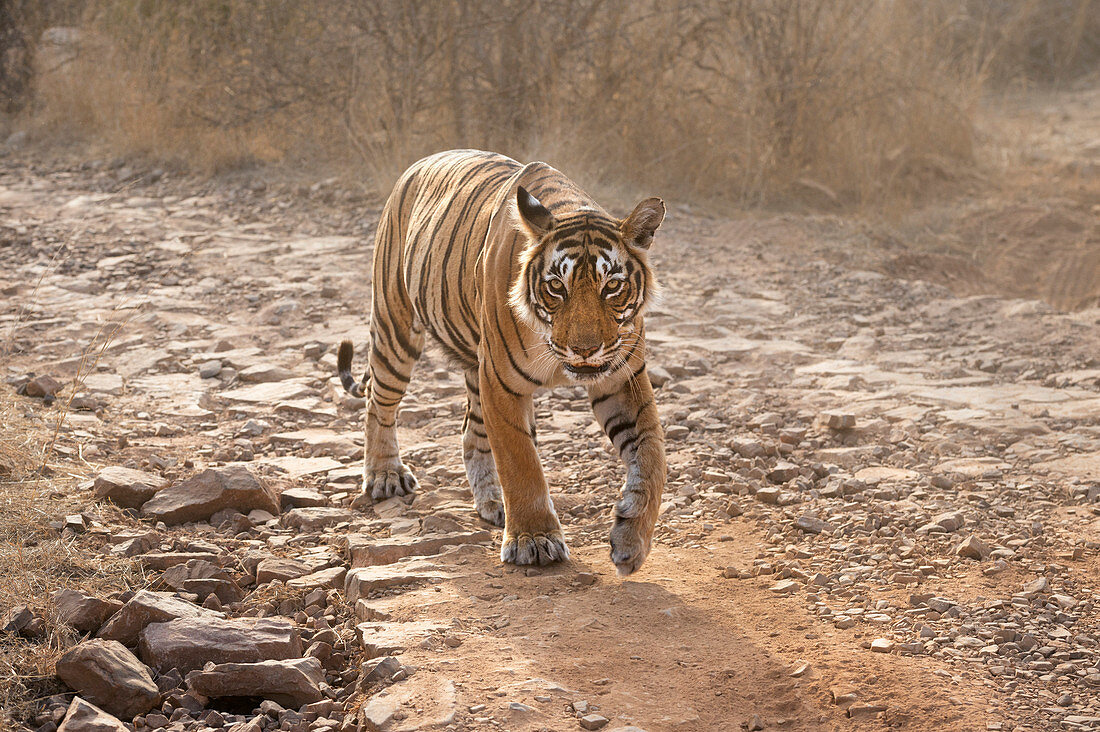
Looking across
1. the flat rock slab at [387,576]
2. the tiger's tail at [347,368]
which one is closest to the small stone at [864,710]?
the flat rock slab at [387,576]

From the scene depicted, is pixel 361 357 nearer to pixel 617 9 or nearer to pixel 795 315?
pixel 795 315

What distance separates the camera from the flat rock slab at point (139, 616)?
3.16 meters

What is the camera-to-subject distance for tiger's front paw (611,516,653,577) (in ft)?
11.5

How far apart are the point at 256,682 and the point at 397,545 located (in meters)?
1.06

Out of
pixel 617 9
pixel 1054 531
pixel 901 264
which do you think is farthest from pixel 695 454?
pixel 617 9

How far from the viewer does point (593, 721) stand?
2.79 meters

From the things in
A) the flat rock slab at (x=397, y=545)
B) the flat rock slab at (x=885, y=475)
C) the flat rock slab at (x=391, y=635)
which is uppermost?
the flat rock slab at (x=885, y=475)

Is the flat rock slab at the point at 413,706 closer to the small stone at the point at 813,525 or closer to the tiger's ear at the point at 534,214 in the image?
the tiger's ear at the point at 534,214

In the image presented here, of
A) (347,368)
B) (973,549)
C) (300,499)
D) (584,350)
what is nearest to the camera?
(584,350)

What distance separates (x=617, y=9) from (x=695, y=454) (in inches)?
246

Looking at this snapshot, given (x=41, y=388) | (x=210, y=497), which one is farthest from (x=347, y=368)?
(x=41, y=388)

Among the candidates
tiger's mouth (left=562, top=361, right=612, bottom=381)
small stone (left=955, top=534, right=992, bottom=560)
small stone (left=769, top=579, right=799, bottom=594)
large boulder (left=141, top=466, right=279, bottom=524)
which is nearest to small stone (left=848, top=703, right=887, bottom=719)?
small stone (left=769, top=579, right=799, bottom=594)

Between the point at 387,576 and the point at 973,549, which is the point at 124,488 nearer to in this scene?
the point at 387,576

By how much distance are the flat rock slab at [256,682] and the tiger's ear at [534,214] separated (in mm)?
1601
